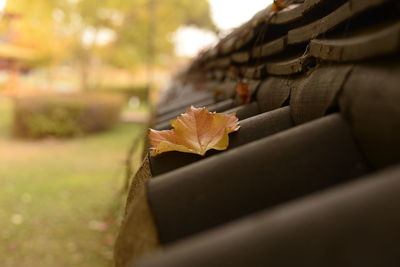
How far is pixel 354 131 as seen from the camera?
2.26ft

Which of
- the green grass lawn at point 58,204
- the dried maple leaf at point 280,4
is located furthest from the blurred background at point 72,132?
the dried maple leaf at point 280,4

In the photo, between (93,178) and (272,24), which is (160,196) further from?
(93,178)

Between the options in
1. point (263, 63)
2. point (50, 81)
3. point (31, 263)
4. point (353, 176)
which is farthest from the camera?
point (50, 81)

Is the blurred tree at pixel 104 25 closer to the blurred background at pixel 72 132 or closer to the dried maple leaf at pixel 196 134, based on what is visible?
the blurred background at pixel 72 132

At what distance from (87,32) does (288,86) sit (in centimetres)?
2498

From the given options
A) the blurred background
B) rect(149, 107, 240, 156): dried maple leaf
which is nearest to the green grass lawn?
the blurred background

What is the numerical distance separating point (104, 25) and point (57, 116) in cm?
1153

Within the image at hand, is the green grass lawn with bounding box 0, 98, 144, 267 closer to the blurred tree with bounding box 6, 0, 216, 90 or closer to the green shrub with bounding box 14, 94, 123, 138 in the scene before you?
the green shrub with bounding box 14, 94, 123, 138

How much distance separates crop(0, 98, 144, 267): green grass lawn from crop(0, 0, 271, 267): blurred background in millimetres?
15

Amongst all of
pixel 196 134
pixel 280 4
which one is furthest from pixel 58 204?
pixel 196 134

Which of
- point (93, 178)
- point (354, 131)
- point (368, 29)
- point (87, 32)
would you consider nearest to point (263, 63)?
point (368, 29)

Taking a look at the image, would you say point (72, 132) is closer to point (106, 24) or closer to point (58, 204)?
point (58, 204)

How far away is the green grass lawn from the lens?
14.8ft

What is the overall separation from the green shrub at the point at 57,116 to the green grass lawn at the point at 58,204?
120 cm
